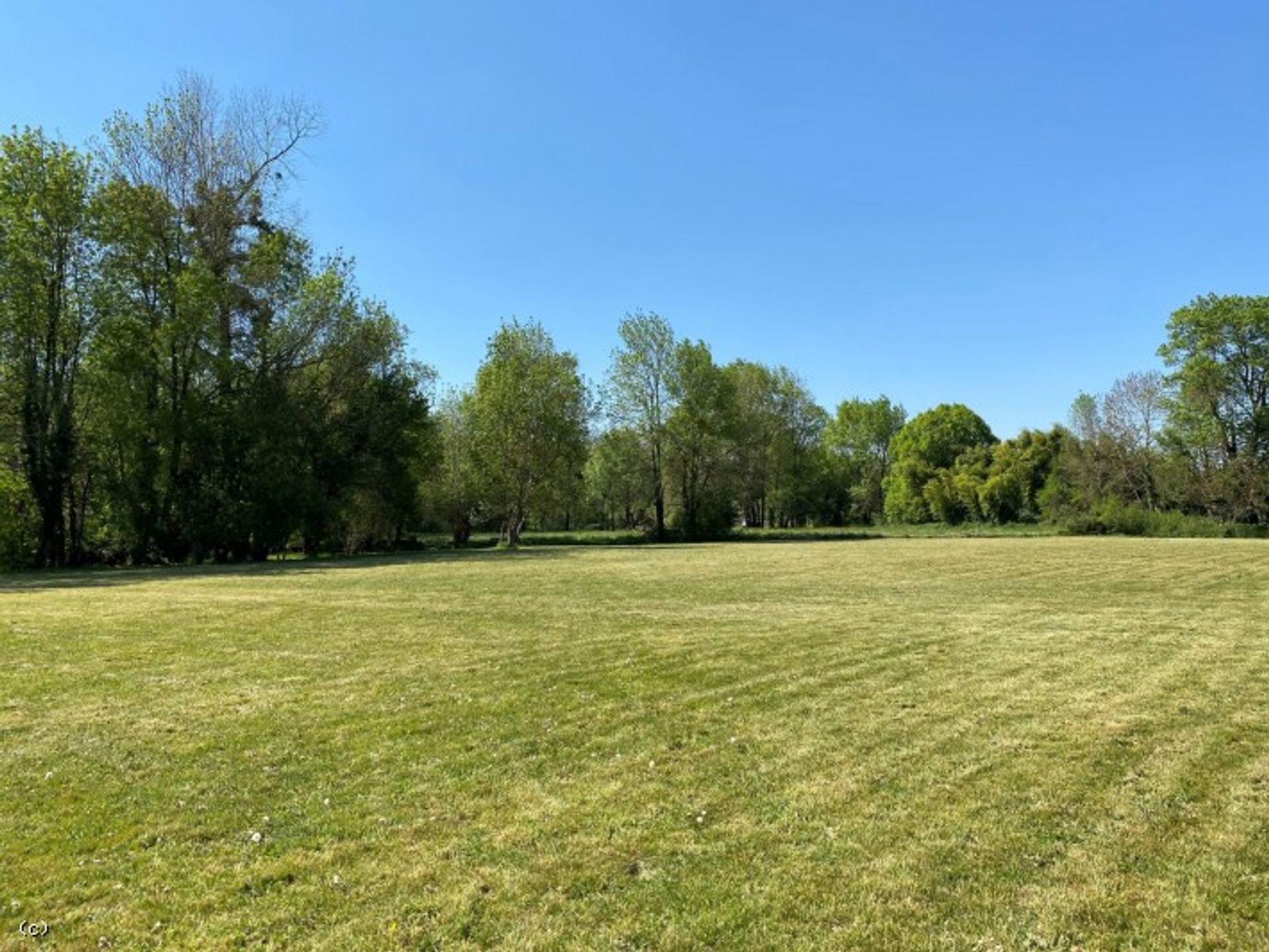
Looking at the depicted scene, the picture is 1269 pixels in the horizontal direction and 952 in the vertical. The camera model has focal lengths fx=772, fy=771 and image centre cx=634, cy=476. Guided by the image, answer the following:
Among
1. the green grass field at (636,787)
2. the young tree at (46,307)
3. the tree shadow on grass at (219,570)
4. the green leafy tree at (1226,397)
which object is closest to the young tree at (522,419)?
the tree shadow on grass at (219,570)

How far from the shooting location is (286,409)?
36.8m

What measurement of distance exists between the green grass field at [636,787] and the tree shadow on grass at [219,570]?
12.6m

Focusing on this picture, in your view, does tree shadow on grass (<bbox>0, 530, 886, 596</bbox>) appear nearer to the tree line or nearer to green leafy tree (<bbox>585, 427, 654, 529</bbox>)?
the tree line

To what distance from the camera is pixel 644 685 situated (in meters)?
8.65

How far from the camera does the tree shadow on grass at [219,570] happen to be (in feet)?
76.7

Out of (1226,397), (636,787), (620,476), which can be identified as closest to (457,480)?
(620,476)

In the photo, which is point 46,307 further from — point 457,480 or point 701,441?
point 701,441

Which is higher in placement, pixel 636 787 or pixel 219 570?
pixel 219 570

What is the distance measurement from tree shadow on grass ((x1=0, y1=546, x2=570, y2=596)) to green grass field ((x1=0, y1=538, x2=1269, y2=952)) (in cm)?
1256

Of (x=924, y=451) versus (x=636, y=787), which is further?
(x=924, y=451)

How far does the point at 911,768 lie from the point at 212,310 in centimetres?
3716

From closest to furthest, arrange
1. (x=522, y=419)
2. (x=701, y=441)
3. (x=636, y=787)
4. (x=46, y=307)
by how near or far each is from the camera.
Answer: (x=636, y=787) < (x=46, y=307) < (x=522, y=419) < (x=701, y=441)

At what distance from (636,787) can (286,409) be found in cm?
3582

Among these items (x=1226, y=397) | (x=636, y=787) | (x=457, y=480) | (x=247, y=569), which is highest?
(x=1226, y=397)
